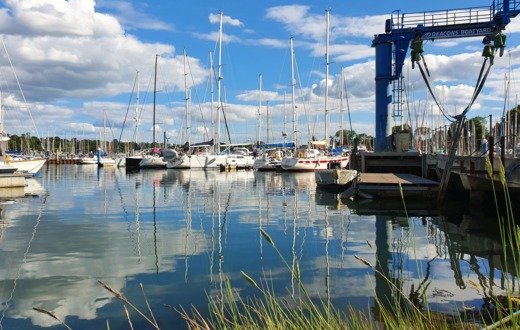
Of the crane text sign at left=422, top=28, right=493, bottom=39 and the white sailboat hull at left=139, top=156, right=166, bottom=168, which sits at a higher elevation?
the crane text sign at left=422, top=28, right=493, bottom=39

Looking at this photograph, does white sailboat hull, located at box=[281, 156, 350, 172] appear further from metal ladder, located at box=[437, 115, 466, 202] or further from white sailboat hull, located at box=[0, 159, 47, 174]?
metal ladder, located at box=[437, 115, 466, 202]

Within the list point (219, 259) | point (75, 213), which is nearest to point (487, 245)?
point (219, 259)

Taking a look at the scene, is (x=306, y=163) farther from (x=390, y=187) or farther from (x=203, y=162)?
(x=390, y=187)

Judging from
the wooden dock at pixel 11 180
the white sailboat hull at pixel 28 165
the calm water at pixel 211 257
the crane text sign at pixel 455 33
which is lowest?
the calm water at pixel 211 257

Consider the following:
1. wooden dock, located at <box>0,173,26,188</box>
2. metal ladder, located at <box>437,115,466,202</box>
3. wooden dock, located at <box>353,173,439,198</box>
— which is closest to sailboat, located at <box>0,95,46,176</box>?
wooden dock, located at <box>0,173,26,188</box>

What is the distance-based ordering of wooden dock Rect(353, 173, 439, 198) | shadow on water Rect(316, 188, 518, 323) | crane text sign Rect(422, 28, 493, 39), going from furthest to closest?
1. crane text sign Rect(422, 28, 493, 39)
2. wooden dock Rect(353, 173, 439, 198)
3. shadow on water Rect(316, 188, 518, 323)

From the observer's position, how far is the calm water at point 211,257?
27.6 ft

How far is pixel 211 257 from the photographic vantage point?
11.9 m

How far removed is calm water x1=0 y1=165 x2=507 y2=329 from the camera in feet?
27.6

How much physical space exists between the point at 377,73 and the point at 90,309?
84.4 feet

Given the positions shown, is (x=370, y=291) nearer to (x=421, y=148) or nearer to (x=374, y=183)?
(x=374, y=183)

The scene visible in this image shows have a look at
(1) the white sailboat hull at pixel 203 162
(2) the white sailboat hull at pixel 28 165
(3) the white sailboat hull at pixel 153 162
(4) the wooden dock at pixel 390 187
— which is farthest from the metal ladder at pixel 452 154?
(3) the white sailboat hull at pixel 153 162

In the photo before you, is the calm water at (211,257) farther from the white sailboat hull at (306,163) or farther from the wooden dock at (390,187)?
the white sailboat hull at (306,163)

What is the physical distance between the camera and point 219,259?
460 inches
